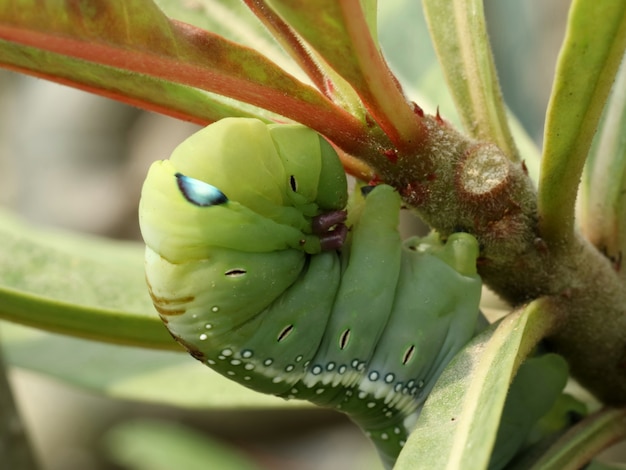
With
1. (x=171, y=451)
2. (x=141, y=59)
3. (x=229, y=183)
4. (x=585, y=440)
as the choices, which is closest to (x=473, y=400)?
(x=585, y=440)

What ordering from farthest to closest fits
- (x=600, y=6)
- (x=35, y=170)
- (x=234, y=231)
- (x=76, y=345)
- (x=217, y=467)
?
(x=35, y=170) < (x=217, y=467) < (x=76, y=345) < (x=234, y=231) < (x=600, y=6)

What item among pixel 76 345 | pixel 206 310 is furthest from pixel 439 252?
pixel 76 345

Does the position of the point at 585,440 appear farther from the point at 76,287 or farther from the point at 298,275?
the point at 76,287

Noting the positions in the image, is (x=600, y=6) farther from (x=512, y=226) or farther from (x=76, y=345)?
(x=76, y=345)

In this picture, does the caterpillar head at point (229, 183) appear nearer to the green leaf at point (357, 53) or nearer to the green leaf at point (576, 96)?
the green leaf at point (357, 53)

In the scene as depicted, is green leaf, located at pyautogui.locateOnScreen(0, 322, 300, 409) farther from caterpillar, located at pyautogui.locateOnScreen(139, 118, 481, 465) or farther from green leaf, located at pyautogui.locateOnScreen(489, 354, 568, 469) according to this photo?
green leaf, located at pyautogui.locateOnScreen(489, 354, 568, 469)

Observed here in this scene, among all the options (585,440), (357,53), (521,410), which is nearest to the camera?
(357,53)

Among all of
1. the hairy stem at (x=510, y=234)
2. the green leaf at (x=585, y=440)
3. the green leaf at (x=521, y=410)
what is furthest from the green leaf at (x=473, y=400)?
the green leaf at (x=521, y=410)
